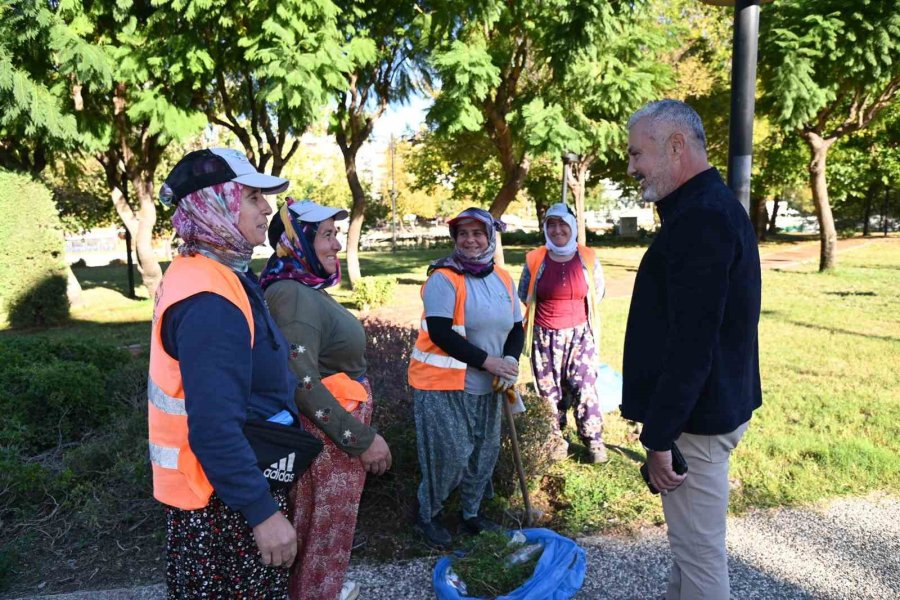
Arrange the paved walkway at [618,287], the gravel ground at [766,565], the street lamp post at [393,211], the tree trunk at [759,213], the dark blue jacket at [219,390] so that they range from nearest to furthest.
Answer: the dark blue jacket at [219,390] < the gravel ground at [766,565] < the paved walkway at [618,287] < the tree trunk at [759,213] < the street lamp post at [393,211]

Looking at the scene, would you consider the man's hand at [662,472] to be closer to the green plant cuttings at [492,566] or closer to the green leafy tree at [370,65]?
the green plant cuttings at [492,566]

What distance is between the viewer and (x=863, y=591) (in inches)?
124

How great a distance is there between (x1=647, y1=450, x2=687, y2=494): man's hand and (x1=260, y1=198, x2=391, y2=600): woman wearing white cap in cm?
99

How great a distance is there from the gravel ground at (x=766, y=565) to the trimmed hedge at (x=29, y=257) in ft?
36.8

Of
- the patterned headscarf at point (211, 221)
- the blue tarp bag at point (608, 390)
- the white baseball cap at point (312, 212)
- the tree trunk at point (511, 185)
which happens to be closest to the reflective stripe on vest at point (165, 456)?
the patterned headscarf at point (211, 221)

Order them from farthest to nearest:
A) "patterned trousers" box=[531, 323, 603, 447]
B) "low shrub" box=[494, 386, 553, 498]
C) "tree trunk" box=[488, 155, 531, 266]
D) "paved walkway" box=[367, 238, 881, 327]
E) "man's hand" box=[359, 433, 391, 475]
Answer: "tree trunk" box=[488, 155, 531, 266], "paved walkway" box=[367, 238, 881, 327], "patterned trousers" box=[531, 323, 603, 447], "low shrub" box=[494, 386, 553, 498], "man's hand" box=[359, 433, 391, 475]

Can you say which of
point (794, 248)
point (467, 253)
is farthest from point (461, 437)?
point (794, 248)

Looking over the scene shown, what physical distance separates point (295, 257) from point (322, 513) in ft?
3.36

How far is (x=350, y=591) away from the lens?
10.1 feet

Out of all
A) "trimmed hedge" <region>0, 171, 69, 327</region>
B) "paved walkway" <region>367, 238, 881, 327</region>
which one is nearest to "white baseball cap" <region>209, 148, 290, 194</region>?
"paved walkway" <region>367, 238, 881, 327</region>

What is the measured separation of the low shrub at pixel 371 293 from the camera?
40.9 ft

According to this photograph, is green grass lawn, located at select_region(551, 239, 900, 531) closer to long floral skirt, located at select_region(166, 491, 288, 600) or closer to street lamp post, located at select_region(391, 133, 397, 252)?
long floral skirt, located at select_region(166, 491, 288, 600)

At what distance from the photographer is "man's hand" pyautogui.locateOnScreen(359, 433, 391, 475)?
251 cm

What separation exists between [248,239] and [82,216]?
30325mm
